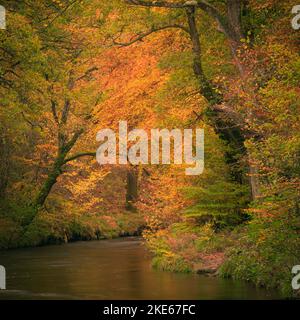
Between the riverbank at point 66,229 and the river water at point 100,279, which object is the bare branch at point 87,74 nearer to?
the riverbank at point 66,229

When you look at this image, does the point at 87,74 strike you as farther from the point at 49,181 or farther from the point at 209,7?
the point at 209,7

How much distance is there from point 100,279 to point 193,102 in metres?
7.16

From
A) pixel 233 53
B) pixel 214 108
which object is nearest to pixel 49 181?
pixel 214 108

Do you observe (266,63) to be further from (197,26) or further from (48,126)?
(48,126)

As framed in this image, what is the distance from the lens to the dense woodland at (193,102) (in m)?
16.9

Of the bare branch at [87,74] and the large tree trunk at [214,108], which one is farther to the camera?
the bare branch at [87,74]

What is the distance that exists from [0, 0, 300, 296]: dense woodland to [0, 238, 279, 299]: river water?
0.93 m

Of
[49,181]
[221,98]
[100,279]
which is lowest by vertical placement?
[100,279]

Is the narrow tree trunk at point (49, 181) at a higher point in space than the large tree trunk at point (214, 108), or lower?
lower

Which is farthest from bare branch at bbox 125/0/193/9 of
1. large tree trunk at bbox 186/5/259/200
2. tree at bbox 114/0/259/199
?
large tree trunk at bbox 186/5/259/200

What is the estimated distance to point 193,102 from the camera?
24688 millimetres

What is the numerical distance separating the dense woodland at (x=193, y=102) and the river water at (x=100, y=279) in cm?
93

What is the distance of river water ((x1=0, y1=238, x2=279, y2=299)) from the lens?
58.2 ft

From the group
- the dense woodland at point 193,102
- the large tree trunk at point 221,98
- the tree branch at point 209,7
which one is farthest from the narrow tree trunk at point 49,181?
the tree branch at point 209,7
